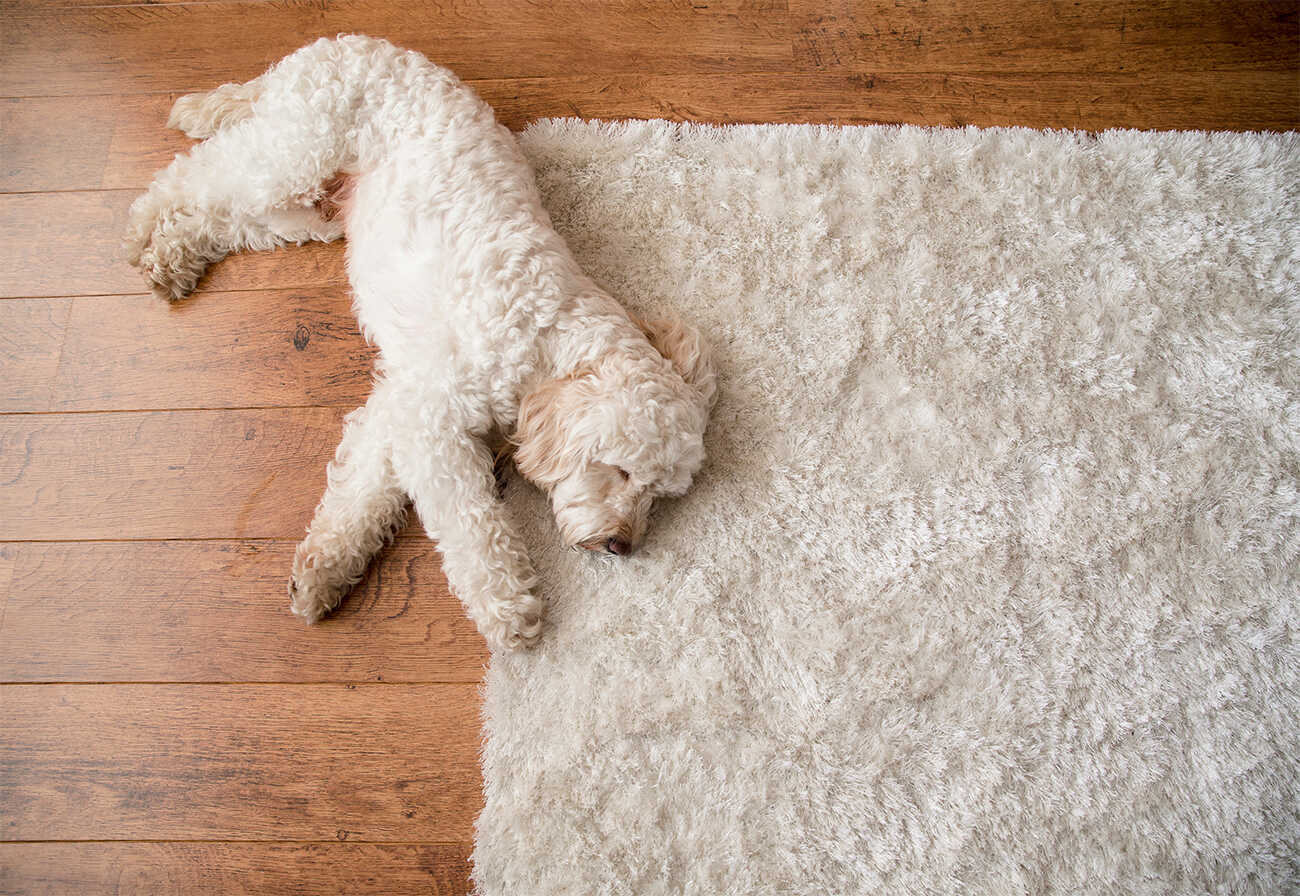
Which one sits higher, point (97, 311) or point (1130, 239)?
point (1130, 239)

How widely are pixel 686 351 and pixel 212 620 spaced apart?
4.11 feet

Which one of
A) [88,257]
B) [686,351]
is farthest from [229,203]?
[686,351]

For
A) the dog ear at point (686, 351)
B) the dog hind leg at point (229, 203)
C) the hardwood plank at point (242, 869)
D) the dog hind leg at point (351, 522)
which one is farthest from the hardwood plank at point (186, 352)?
the hardwood plank at point (242, 869)

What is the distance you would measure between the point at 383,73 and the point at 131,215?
0.82 meters

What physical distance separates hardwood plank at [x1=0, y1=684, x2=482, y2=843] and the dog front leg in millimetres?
191

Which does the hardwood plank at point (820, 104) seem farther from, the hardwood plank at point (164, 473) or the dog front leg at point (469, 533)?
the dog front leg at point (469, 533)

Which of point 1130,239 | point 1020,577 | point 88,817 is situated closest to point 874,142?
point 1130,239

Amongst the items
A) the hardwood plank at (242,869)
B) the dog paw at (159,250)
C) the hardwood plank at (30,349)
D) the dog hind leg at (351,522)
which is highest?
the dog paw at (159,250)

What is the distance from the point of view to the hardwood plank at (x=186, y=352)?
2064 mm

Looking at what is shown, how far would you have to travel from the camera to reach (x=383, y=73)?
194 centimetres

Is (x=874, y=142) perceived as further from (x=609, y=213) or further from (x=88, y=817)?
(x=88, y=817)

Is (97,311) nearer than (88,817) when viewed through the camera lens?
No

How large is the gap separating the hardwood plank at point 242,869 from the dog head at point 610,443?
73cm

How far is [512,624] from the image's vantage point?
5.69ft
